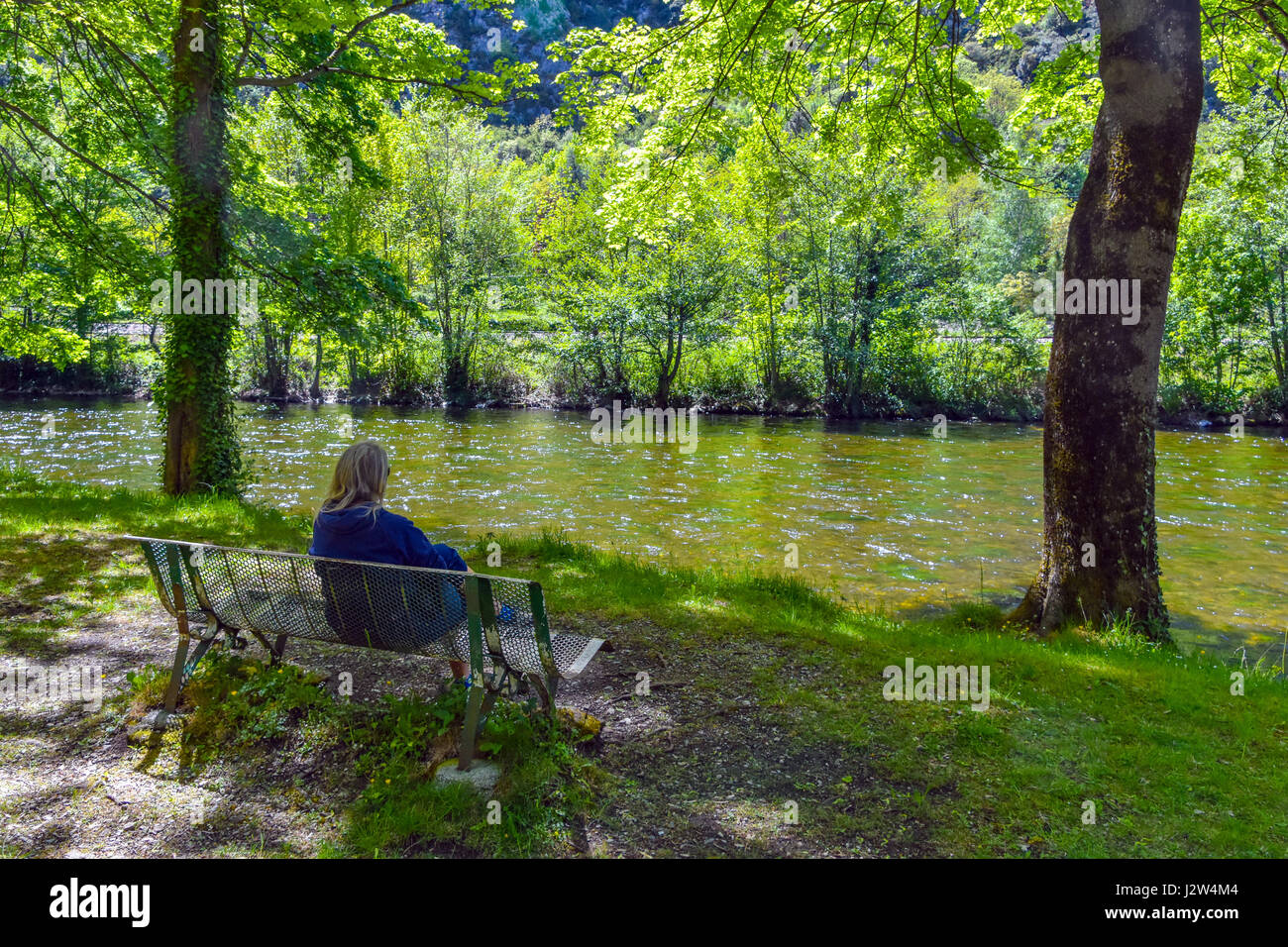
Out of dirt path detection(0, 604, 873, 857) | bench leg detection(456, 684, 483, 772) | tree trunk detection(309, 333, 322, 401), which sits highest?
tree trunk detection(309, 333, 322, 401)

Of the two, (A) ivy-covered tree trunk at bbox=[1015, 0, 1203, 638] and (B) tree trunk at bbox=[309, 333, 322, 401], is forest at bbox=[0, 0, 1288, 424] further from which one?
(A) ivy-covered tree trunk at bbox=[1015, 0, 1203, 638]

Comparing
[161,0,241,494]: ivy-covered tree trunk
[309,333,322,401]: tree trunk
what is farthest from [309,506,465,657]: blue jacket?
[309,333,322,401]: tree trunk

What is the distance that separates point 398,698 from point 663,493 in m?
11.4

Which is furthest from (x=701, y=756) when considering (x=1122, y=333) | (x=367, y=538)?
(x=1122, y=333)

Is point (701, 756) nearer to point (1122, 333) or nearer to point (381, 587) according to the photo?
point (381, 587)

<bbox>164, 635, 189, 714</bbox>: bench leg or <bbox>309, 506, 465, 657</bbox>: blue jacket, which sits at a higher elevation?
<bbox>309, 506, 465, 657</bbox>: blue jacket

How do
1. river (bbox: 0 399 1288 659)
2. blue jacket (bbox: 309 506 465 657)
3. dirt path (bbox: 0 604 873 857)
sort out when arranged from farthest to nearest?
river (bbox: 0 399 1288 659) < blue jacket (bbox: 309 506 465 657) < dirt path (bbox: 0 604 873 857)

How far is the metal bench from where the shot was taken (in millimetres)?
4012

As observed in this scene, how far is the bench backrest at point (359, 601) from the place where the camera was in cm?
399

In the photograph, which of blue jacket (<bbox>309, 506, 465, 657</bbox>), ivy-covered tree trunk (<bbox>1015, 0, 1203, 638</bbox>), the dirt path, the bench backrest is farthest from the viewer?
ivy-covered tree trunk (<bbox>1015, 0, 1203, 638</bbox>)

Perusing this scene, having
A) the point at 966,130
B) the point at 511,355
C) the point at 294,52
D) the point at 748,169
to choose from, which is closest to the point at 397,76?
the point at 294,52

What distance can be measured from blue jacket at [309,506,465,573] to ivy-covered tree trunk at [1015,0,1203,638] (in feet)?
18.5

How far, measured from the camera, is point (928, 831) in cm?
368

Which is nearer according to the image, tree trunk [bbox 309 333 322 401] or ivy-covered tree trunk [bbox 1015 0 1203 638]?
ivy-covered tree trunk [bbox 1015 0 1203 638]
